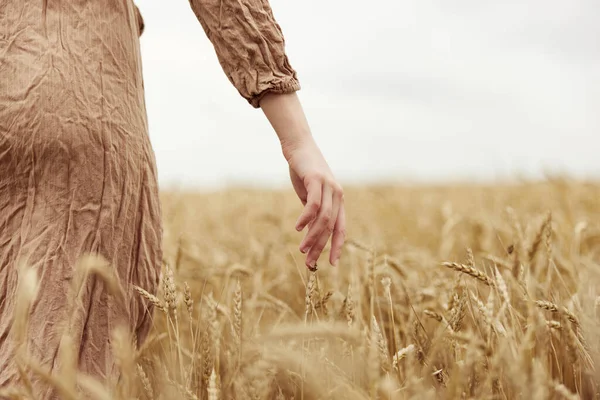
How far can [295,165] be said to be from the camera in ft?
3.36

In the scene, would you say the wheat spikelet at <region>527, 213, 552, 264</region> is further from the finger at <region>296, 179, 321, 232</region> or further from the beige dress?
the beige dress

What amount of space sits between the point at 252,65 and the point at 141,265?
1.20 feet

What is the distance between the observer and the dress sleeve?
105 cm

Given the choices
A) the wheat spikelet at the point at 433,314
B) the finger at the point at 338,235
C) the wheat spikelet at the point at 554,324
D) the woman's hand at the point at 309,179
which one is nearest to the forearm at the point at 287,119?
the woman's hand at the point at 309,179

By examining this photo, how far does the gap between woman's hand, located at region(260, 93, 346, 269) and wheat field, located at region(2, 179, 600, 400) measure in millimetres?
97

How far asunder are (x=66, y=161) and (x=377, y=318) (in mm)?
1139

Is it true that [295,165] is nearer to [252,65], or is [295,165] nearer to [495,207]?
[252,65]

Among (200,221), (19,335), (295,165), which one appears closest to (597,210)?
(200,221)

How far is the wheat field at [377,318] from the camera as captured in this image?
0.75 metres

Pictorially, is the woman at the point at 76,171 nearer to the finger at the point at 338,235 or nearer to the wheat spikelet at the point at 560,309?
the finger at the point at 338,235

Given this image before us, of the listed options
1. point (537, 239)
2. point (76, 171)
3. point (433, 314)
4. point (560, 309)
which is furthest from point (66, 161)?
point (537, 239)

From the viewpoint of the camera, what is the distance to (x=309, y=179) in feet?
3.25

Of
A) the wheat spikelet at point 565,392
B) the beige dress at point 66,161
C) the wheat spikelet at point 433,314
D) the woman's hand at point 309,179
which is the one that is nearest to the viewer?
the wheat spikelet at point 565,392

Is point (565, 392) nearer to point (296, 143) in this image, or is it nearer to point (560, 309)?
point (560, 309)
